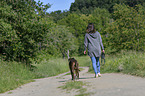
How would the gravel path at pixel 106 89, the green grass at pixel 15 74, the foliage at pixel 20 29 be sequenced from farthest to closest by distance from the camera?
1. the foliage at pixel 20 29
2. the green grass at pixel 15 74
3. the gravel path at pixel 106 89

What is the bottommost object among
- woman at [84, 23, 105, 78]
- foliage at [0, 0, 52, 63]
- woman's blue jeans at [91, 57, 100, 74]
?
woman's blue jeans at [91, 57, 100, 74]

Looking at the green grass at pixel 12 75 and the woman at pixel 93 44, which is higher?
the woman at pixel 93 44

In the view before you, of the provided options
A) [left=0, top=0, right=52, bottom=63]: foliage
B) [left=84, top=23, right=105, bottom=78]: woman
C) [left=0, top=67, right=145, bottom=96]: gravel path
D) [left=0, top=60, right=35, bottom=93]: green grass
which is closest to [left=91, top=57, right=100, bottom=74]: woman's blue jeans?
[left=84, top=23, right=105, bottom=78]: woman

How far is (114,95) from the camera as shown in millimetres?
3924

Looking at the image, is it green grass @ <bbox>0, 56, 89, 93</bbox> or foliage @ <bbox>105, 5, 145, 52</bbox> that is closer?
green grass @ <bbox>0, 56, 89, 93</bbox>

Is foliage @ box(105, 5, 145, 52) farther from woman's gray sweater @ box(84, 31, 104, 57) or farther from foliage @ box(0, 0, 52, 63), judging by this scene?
woman's gray sweater @ box(84, 31, 104, 57)

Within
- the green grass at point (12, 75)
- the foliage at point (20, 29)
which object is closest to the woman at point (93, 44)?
the green grass at point (12, 75)

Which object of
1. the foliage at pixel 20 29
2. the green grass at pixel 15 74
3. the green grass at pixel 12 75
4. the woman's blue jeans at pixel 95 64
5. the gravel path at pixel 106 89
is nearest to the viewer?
the gravel path at pixel 106 89

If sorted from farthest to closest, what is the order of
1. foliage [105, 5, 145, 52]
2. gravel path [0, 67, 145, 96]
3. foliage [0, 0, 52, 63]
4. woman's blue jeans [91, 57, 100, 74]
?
1. foliage [105, 5, 145, 52]
2. foliage [0, 0, 52, 63]
3. woman's blue jeans [91, 57, 100, 74]
4. gravel path [0, 67, 145, 96]

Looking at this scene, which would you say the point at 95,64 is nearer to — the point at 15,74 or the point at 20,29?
the point at 15,74

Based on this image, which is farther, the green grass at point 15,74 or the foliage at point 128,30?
the foliage at point 128,30

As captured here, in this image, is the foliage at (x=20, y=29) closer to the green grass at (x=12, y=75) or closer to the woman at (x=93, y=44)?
the green grass at (x=12, y=75)

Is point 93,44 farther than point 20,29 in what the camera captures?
No

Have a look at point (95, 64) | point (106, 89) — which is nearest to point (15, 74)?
point (95, 64)
